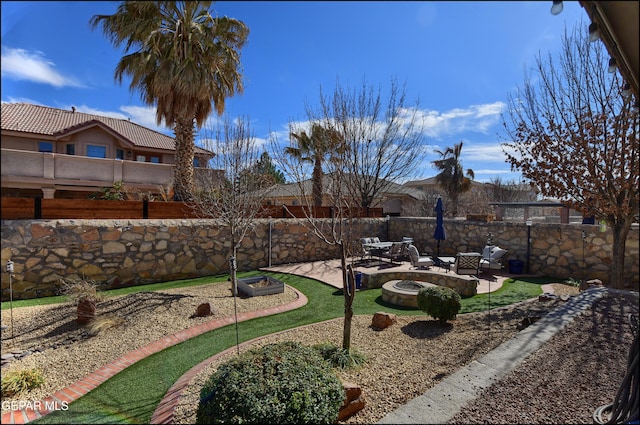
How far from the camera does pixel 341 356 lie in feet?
15.6

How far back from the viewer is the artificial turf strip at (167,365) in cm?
382

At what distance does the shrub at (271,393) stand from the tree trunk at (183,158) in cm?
1065

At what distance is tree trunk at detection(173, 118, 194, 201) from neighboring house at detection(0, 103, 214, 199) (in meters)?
0.63

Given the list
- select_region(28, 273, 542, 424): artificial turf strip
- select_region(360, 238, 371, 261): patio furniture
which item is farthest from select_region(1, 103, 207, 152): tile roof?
select_region(28, 273, 542, 424): artificial turf strip

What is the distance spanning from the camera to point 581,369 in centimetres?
386

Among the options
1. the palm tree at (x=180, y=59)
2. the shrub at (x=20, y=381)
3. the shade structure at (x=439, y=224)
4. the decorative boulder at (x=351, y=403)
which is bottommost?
the shrub at (x=20, y=381)

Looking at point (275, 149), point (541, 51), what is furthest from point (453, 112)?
point (275, 149)

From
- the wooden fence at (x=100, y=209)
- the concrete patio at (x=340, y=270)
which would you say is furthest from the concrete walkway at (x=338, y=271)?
the wooden fence at (x=100, y=209)

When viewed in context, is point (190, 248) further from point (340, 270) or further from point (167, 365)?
point (167, 365)

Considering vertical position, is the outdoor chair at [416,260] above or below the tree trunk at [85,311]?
above

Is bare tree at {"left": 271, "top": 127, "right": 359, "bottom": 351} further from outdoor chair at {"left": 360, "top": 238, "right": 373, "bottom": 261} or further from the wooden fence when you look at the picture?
outdoor chair at {"left": 360, "top": 238, "right": 373, "bottom": 261}

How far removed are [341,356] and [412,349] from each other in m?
1.29

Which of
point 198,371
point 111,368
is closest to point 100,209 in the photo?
point 111,368

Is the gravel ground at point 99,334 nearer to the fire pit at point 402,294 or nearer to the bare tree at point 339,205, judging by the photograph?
the fire pit at point 402,294
